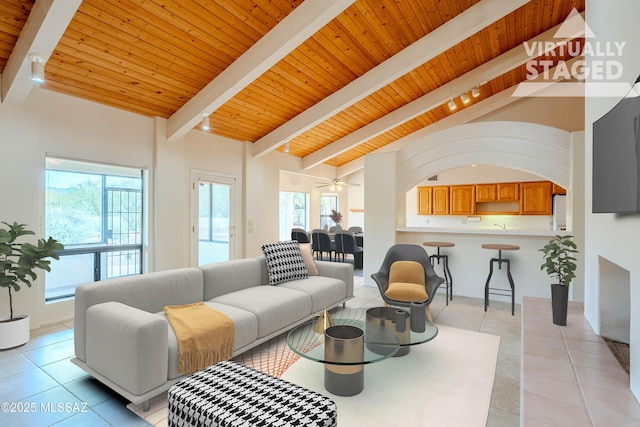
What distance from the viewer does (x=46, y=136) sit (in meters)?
3.79

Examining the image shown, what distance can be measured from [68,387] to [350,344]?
216 centimetres

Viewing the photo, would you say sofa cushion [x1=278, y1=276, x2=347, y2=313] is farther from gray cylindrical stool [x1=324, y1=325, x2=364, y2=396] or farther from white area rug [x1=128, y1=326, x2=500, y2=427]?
gray cylindrical stool [x1=324, y1=325, x2=364, y2=396]

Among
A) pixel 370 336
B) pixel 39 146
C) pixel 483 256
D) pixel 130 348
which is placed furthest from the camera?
pixel 483 256

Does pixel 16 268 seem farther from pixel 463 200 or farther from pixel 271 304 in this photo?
pixel 463 200

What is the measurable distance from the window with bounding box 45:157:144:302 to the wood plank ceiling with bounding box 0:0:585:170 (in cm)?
101

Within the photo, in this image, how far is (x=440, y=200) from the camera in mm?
8570

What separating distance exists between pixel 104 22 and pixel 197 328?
3.11 metres

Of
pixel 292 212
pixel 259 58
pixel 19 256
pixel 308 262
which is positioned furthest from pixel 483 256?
pixel 19 256

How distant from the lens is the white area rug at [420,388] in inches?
81.4

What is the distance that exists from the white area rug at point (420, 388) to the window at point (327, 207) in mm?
7210

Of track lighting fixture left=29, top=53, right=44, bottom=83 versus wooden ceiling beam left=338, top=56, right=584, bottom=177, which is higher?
wooden ceiling beam left=338, top=56, right=584, bottom=177

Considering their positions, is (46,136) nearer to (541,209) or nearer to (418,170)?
(418,170)

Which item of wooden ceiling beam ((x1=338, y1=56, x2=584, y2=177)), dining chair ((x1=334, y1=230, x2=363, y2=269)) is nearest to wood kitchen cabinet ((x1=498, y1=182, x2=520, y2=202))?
wooden ceiling beam ((x1=338, y1=56, x2=584, y2=177))

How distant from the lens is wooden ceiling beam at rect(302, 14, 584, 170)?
499cm
